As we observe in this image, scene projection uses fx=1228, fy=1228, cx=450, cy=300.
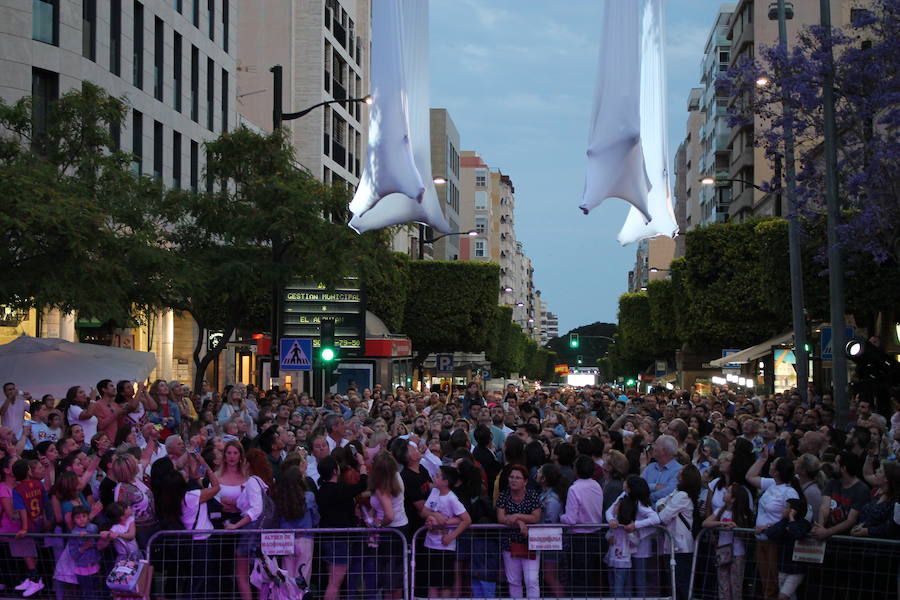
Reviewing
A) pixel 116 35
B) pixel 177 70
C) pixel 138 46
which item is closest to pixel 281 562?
pixel 116 35

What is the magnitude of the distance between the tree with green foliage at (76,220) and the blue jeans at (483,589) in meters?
10.4

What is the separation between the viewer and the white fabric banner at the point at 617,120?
33.6 feet

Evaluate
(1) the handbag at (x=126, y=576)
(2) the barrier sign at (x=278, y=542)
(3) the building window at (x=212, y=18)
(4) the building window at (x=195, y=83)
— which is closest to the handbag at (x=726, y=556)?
(2) the barrier sign at (x=278, y=542)

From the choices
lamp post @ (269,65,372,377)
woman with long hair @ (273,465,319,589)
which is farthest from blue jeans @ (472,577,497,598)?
lamp post @ (269,65,372,377)

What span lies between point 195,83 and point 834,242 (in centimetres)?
2400

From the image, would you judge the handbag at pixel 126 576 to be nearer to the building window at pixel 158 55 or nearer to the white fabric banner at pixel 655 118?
the white fabric banner at pixel 655 118

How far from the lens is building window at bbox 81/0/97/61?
30.5 metres

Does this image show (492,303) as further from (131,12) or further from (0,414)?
(0,414)

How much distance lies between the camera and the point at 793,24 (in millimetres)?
71438

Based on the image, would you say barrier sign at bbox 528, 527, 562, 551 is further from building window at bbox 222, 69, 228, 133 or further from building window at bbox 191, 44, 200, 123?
building window at bbox 222, 69, 228, 133

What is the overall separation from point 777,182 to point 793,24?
4975 centimetres

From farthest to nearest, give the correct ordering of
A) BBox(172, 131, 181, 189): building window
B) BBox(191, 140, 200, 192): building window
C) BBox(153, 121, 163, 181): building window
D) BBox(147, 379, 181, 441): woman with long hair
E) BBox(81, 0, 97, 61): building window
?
BBox(191, 140, 200, 192): building window, BBox(172, 131, 181, 189): building window, BBox(153, 121, 163, 181): building window, BBox(81, 0, 97, 61): building window, BBox(147, 379, 181, 441): woman with long hair

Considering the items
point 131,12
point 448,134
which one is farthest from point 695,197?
point 131,12

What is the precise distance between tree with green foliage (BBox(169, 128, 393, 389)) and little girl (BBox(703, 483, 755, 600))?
15241 mm
